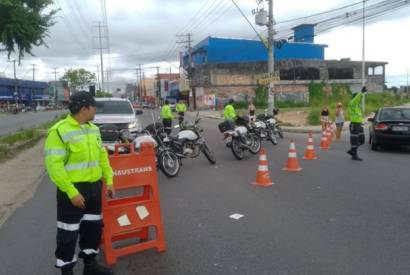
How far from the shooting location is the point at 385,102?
5366cm

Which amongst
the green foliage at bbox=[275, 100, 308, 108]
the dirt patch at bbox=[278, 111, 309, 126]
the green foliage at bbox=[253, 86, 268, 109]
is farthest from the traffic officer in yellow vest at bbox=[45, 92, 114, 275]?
the green foliage at bbox=[253, 86, 268, 109]

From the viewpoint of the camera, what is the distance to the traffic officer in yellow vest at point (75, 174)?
4.22 meters

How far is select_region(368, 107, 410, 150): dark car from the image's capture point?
1423 cm

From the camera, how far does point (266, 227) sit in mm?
6301

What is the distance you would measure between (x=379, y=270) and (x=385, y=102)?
5287 centimetres

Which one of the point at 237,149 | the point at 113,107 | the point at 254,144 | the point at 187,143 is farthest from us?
the point at 113,107

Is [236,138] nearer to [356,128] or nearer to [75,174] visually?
[356,128]

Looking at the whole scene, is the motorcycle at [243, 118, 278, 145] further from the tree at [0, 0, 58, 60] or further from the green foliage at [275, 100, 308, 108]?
the green foliage at [275, 100, 308, 108]

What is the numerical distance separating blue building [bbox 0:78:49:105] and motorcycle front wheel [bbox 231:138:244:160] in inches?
3306

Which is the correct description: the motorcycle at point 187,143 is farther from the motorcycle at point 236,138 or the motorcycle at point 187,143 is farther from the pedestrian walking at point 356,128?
the pedestrian walking at point 356,128

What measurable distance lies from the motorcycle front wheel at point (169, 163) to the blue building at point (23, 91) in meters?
85.7

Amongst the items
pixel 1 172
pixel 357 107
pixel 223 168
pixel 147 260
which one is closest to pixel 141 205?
pixel 147 260

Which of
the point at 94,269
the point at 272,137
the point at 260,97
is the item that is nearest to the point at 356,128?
the point at 272,137

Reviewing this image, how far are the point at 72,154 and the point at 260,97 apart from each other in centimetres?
5783
